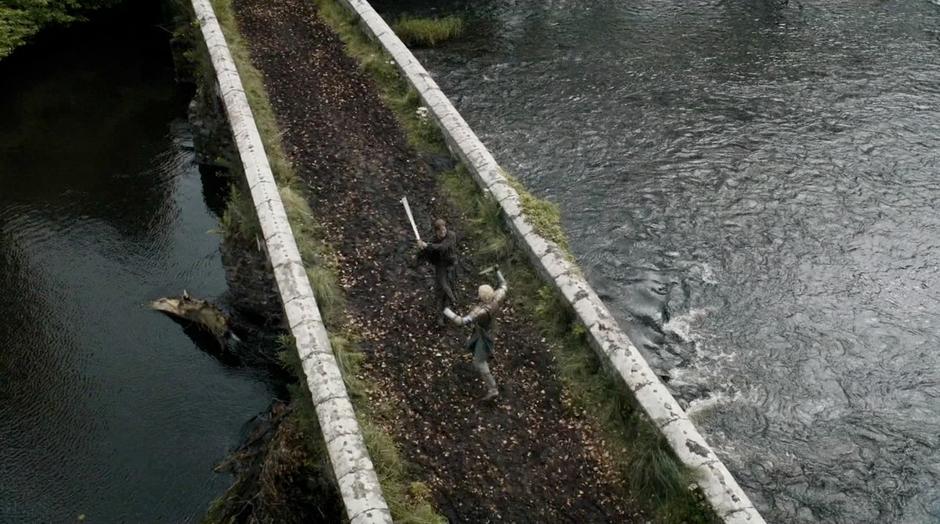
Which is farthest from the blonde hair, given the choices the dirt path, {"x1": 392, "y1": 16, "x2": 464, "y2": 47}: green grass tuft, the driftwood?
{"x1": 392, "y1": 16, "x2": 464, "y2": 47}: green grass tuft

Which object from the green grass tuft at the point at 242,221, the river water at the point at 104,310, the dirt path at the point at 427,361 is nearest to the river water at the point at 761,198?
the dirt path at the point at 427,361

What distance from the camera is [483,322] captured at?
10234 mm

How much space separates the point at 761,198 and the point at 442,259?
30.5 ft

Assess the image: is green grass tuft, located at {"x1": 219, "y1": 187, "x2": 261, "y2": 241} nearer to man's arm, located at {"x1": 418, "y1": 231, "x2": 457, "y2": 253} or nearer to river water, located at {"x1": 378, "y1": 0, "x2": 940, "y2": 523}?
man's arm, located at {"x1": 418, "y1": 231, "x2": 457, "y2": 253}

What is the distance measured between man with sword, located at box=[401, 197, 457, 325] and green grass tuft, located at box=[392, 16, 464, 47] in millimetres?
13618

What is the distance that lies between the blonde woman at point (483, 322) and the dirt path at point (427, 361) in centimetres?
66

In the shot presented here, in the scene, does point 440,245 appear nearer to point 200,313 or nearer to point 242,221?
point 242,221

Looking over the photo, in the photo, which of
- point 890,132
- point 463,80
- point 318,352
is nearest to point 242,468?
point 318,352

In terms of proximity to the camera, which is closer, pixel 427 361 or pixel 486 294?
pixel 486 294

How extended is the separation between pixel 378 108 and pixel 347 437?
921 centimetres

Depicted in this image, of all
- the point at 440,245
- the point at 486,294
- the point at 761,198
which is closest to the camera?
the point at 486,294

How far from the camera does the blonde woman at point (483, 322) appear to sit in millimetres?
10125

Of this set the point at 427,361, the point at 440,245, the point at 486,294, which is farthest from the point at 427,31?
the point at 486,294

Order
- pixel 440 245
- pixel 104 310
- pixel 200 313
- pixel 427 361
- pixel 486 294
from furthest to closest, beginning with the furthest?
pixel 104 310
pixel 200 313
pixel 427 361
pixel 440 245
pixel 486 294
